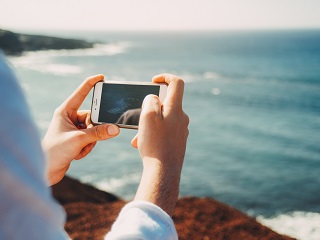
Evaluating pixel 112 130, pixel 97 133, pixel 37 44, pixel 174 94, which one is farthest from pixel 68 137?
pixel 37 44

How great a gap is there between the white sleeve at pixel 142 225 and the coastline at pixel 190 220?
420cm

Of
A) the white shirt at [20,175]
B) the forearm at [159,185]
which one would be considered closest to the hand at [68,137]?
the forearm at [159,185]

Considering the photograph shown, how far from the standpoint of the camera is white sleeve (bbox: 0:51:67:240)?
0.52 metres

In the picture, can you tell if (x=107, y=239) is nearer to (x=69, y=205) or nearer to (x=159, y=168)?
(x=159, y=168)

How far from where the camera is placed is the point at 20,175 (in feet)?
1.75

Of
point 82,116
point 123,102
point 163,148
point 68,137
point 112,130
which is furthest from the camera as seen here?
point 123,102

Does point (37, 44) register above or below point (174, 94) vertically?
below

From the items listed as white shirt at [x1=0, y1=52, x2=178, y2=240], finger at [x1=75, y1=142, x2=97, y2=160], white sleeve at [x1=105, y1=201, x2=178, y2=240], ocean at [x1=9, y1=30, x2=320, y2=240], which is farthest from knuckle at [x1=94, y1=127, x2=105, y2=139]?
white shirt at [x1=0, y1=52, x2=178, y2=240]

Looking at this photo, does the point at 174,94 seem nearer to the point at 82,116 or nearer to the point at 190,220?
the point at 82,116

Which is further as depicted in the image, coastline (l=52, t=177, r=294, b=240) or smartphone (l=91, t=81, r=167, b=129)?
coastline (l=52, t=177, r=294, b=240)

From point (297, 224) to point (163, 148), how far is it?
9.52 metres

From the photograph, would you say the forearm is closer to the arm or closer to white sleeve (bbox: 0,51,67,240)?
the arm

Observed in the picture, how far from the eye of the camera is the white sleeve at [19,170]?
0.52 meters

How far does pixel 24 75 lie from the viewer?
3694 centimetres
